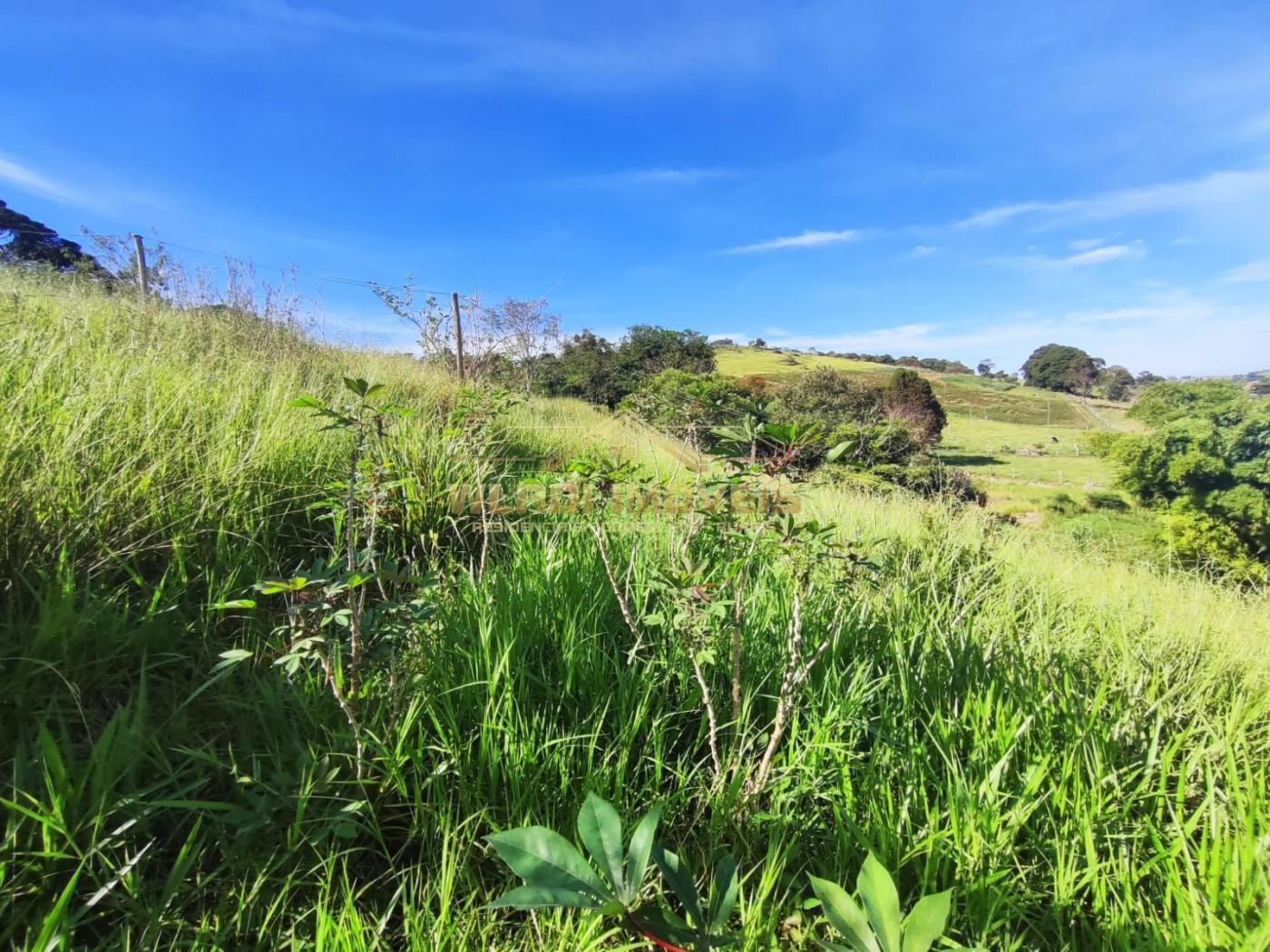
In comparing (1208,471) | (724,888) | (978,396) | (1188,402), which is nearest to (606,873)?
(724,888)

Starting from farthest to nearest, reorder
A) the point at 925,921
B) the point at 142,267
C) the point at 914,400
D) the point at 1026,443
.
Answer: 1. the point at 1026,443
2. the point at 914,400
3. the point at 142,267
4. the point at 925,921

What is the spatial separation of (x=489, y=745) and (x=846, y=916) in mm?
823

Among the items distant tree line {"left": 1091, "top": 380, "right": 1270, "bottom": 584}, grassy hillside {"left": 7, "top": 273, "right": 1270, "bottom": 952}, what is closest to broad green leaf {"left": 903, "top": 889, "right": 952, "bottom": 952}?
grassy hillside {"left": 7, "top": 273, "right": 1270, "bottom": 952}

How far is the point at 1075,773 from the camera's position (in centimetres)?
117

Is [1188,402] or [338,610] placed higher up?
[1188,402]

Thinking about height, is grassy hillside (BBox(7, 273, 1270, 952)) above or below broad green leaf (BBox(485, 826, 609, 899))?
below

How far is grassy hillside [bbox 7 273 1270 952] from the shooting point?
0.92 meters

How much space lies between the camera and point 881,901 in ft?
1.70

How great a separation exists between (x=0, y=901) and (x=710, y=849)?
114cm

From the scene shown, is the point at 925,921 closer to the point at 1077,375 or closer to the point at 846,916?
the point at 846,916

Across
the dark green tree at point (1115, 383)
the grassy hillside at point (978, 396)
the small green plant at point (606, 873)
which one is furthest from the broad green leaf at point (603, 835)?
the dark green tree at point (1115, 383)

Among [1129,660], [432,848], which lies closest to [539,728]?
[432,848]

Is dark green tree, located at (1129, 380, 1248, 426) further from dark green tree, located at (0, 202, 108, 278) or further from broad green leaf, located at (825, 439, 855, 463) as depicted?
dark green tree, located at (0, 202, 108, 278)

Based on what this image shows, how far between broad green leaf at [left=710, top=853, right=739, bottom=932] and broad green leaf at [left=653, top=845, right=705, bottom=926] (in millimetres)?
26
